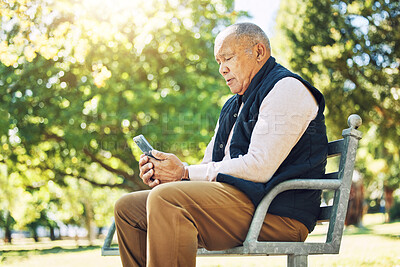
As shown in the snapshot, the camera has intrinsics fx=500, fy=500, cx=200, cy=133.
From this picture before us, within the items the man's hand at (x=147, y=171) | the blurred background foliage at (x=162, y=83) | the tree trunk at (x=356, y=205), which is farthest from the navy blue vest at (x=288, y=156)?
the tree trunk at (x=356, y=205)

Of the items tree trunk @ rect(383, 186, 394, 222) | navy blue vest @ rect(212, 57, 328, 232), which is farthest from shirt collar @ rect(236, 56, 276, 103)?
tree trunk @ rect(383, 186, 394, 222)

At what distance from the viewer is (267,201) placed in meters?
2.18

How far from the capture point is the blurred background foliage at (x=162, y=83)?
1262 cm

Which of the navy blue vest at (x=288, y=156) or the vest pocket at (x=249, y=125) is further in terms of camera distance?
the vest pocket at (x=249, y=125)

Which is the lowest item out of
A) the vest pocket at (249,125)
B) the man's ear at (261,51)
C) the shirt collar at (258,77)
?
the vest pocket at (249,125)

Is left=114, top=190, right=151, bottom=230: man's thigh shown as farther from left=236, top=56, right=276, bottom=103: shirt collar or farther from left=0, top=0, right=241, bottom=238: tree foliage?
left=0, top=0, right=241, bottom=238: tree foliage

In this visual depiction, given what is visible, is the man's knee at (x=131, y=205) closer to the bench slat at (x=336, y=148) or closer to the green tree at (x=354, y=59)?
the bench slat at (x=336, y=148)

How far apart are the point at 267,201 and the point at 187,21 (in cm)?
1425

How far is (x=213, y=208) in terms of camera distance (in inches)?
A: 84.2

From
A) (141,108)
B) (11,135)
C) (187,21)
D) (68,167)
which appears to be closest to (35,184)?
(68,167)

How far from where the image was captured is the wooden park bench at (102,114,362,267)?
7.04 ft

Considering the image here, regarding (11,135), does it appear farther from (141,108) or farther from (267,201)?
(267,201)

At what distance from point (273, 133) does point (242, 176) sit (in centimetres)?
24

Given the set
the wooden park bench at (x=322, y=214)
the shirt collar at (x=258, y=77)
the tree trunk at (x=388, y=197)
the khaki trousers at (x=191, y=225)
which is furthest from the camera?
the tree trunk at (x=388, y=197)
